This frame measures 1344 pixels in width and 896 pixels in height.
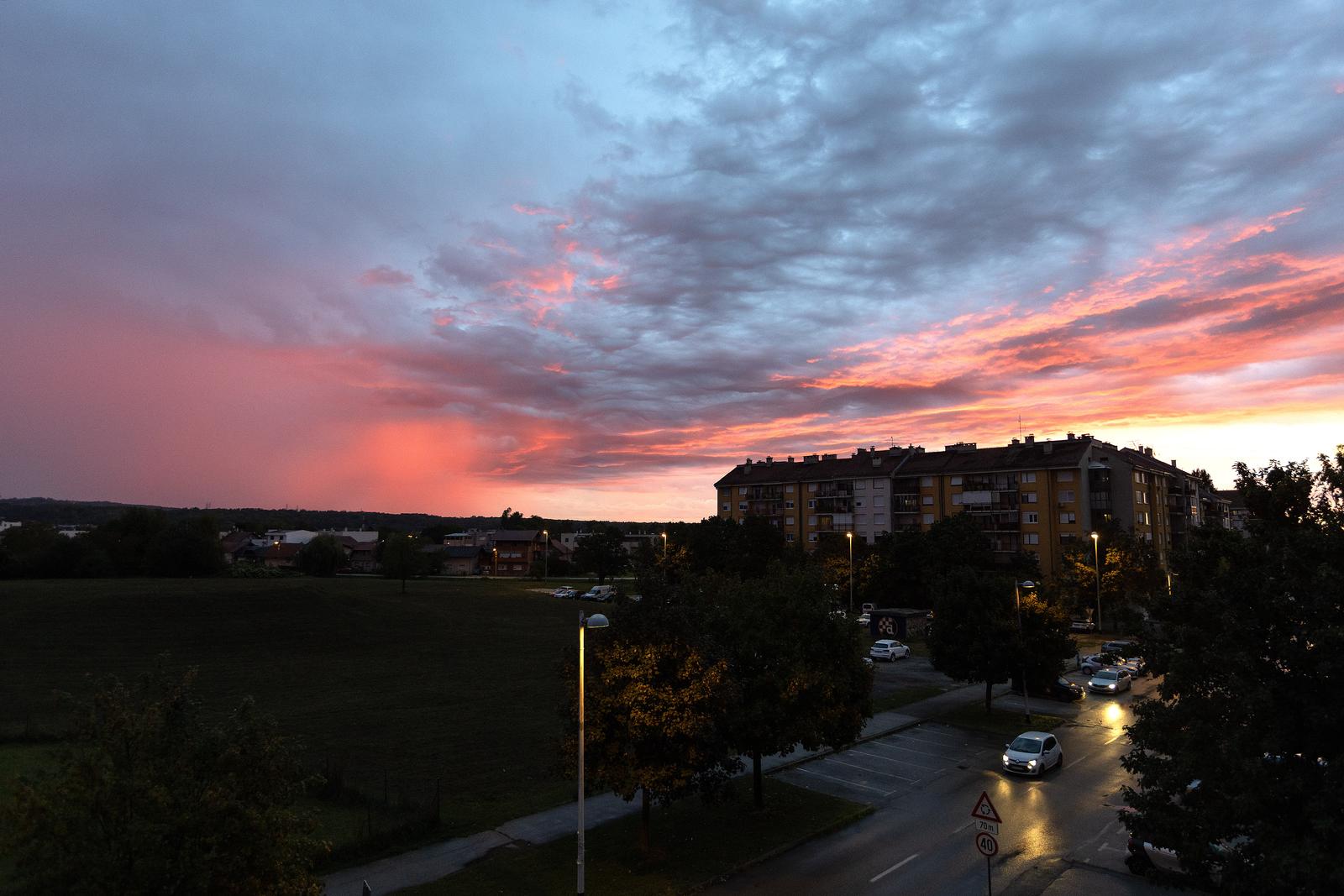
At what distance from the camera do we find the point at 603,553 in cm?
12312

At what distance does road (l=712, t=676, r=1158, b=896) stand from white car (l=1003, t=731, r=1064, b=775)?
402 mm

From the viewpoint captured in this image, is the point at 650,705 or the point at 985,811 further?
the point at 650,705

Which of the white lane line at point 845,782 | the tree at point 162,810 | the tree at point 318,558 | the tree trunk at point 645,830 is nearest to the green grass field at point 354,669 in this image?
the tree at point 162,810

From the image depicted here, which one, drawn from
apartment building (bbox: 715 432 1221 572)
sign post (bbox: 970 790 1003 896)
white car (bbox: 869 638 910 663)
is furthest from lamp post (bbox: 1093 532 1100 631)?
sign post (bbox: 970 790 1003 896)

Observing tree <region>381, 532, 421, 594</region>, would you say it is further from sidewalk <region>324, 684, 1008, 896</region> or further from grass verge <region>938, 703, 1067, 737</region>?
sidewalk <region>324, 684, 1008, 896</region>

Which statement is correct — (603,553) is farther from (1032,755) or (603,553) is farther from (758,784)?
(758,784)

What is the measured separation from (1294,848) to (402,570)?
10635 cm

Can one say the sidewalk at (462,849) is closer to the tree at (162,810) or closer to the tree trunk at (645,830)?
the tree trunk at (645,830)

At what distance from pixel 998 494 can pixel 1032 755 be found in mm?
69957

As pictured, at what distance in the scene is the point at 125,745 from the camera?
36.5 feet

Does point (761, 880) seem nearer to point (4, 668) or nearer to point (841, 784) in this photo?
point (841, 784)

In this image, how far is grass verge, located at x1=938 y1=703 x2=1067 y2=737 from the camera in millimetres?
35250

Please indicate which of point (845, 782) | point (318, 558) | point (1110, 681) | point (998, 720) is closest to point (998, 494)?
point (1110, 681)

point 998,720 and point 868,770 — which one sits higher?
point 868,770
